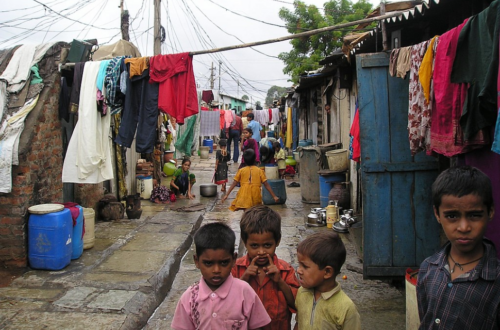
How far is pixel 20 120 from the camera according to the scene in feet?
18.7

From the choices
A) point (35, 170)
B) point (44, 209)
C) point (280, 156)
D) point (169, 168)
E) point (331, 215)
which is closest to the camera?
point (44, 209)

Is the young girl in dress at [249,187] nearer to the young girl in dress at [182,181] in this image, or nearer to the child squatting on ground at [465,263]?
the young girl in dress at [182,181]

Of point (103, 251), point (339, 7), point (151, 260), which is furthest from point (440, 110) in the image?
point (339, 7)

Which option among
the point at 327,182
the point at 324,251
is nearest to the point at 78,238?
the point at 324,251

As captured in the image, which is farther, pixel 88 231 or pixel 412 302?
pixel 88 231

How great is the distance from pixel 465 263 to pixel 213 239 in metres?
1.23

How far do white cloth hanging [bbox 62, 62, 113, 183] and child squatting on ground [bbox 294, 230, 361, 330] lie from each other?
472 centimetres

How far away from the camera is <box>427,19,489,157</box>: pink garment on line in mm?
3105

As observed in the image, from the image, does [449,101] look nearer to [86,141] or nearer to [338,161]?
[86,141]

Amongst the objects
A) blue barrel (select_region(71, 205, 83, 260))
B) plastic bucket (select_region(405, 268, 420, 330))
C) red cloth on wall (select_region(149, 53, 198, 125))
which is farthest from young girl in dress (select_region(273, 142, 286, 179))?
plastic bucket (select_region(405, 268, 420, 330))

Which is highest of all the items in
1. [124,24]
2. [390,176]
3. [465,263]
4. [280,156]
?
[124,24]

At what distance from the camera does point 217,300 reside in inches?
88.2

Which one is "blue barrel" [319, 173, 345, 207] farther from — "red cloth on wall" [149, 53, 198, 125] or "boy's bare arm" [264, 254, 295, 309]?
"boy's bare arm" [264, 254, 295, 309]

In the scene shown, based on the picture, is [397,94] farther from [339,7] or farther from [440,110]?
[339,7]
